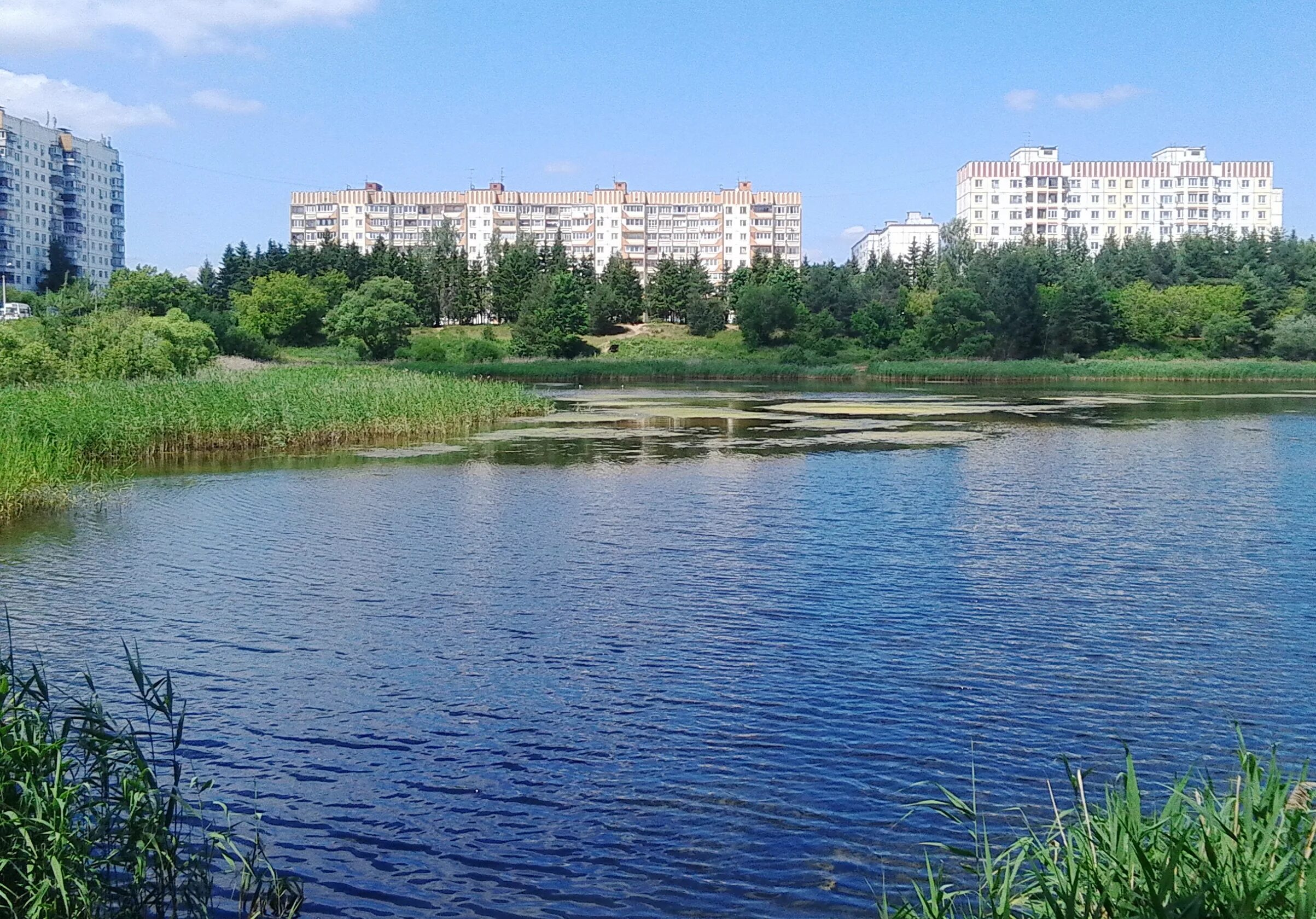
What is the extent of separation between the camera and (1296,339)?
77.7 metres

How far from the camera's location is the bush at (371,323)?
8281 cm

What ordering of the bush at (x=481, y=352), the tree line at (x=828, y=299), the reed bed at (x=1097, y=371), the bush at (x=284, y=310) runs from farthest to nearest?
1. the bush at (x=284, y=310)
2. the bush at (x=481, y=352)
3. the tree line at (x=828, y=299)
4. the reed bed at (x=1097, y=371)

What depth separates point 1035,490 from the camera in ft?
74.0

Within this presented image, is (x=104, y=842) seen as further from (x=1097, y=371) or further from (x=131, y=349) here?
(x=1097, y=371)

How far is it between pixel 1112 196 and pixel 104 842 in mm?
161759

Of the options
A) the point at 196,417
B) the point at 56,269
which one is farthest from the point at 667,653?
the point at 56,269

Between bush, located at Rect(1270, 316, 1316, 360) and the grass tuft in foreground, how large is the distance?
81.4 m

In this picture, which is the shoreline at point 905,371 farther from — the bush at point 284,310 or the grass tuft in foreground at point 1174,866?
the grass tuft in foreground at point 1174,866

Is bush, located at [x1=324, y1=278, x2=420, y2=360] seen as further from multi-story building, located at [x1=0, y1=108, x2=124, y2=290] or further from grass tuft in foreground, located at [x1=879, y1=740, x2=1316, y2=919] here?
grass tuft in foreground, located at [x1=879, y1=740, x2=1316, y2=919]

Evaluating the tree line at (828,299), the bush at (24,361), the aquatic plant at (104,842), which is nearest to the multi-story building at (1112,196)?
the tree line at (828,299)

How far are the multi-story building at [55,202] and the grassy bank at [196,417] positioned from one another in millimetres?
96935

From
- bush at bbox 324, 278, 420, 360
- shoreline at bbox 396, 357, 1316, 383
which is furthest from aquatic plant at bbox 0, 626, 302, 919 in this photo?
bush at bbox 324, 278, 420, 360

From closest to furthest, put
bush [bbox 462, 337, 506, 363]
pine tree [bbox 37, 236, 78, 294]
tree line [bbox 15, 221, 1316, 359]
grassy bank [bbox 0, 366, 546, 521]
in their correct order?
grassy bank [bbox 0, 366, 546, 521] < tree line [bbox 15, 221, 1316, 359] < bush [bbox 462, 337, 506, 363] < pine tree [bbox 37, 236, 78, 294]

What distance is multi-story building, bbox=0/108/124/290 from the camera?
12775 cm
